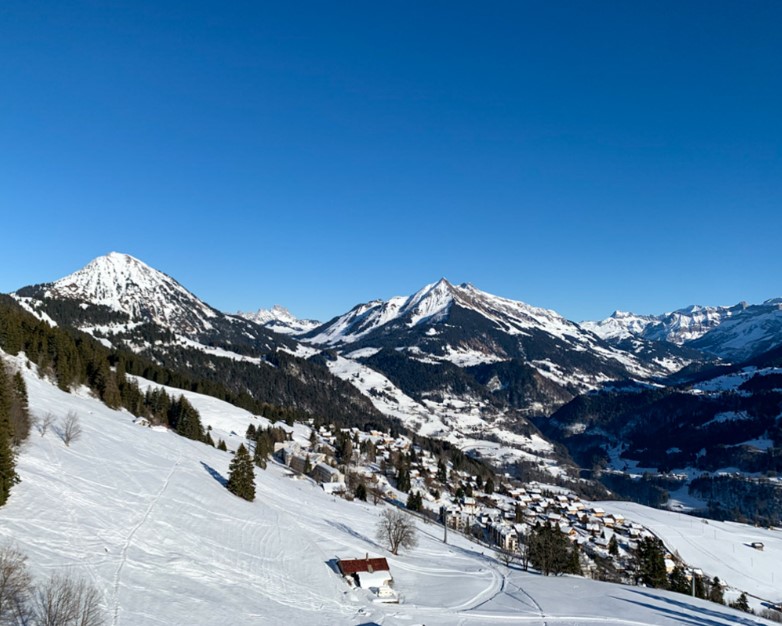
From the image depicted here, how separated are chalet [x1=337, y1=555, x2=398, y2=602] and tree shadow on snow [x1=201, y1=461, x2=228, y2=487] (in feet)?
72.3

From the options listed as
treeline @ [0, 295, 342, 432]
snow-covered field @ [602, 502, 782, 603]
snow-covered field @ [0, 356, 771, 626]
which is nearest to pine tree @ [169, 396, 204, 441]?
treeline @ [0, 295, 342, 432]

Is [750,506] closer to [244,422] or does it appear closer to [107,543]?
[244,422]

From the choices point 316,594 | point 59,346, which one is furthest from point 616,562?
point 59,346

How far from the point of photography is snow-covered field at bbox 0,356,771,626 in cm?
2977

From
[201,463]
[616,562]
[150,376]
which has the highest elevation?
[150,376]

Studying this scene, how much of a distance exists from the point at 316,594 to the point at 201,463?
35.4 metres

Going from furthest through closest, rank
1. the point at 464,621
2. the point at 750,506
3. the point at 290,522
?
the point at 750,506, the point at 290,522, the point at 464,621

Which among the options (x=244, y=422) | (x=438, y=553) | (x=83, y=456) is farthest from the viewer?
(x=244, y=422)

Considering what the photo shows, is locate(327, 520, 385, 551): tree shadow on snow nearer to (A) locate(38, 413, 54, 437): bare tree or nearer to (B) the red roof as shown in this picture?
(B) the red roof

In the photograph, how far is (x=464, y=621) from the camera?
3641 centimetres

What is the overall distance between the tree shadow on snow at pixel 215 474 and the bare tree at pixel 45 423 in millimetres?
18644

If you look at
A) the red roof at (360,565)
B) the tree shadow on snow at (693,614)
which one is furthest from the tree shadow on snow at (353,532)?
the tree shadow on snow at (693,614)

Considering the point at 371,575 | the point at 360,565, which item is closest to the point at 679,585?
the point at 371,575

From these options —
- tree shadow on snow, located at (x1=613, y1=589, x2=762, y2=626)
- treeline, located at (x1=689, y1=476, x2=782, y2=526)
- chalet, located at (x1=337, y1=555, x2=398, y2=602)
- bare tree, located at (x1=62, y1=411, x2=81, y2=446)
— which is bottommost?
chalet, located at (x1=337, y1=555, x2=398, y2=602)
